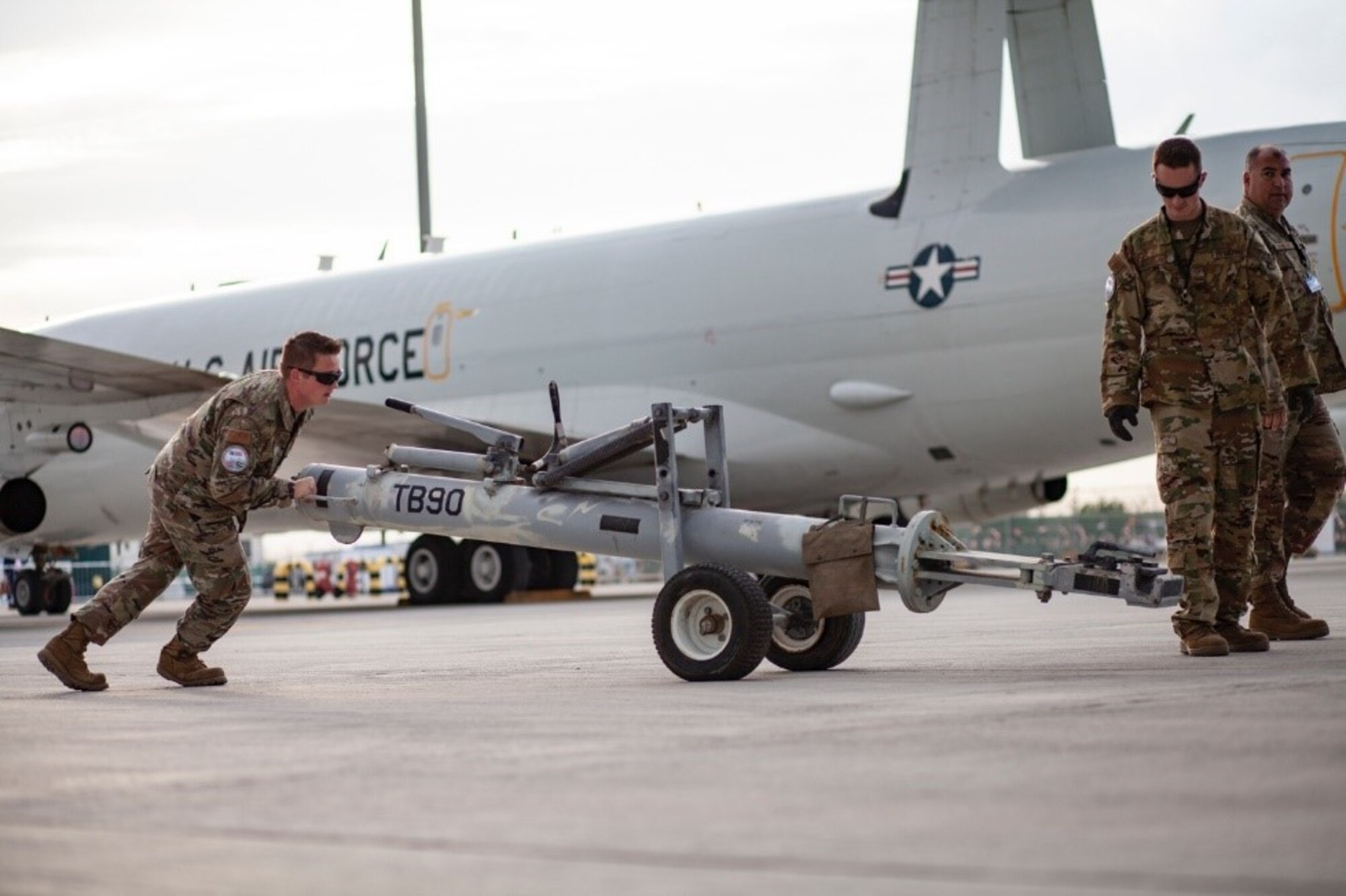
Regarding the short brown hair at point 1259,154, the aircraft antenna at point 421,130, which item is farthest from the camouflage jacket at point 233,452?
the aircraft antenna at point 421,130

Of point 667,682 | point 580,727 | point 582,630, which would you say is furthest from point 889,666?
point 582,630

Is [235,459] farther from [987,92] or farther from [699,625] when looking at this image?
[987,92]

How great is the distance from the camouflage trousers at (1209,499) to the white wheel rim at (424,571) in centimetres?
1503

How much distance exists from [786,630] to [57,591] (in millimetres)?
18319

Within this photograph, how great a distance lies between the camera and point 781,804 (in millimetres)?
4301

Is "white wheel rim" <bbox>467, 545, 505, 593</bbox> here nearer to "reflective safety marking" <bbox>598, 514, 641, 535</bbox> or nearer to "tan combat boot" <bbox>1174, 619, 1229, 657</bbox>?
"reflective safety marking" <bbox>598, 514, 641, 535</bbox>

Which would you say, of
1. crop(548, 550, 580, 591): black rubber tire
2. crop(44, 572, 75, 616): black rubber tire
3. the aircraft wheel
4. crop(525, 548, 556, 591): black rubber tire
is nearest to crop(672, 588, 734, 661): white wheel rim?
crop(525, 548, 556, 591): black rubber tire

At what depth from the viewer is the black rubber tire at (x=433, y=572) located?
2294cm

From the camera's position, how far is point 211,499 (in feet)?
29.6

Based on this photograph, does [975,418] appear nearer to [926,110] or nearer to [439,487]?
[926,110]

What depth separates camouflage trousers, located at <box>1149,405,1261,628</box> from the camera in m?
8.49

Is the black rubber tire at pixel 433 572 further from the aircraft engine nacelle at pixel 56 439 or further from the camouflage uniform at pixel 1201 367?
the camouflage uniform at pixel 1201 367

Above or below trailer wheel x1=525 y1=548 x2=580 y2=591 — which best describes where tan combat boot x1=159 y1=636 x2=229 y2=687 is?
below

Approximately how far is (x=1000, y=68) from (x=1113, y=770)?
14648 millimetres
